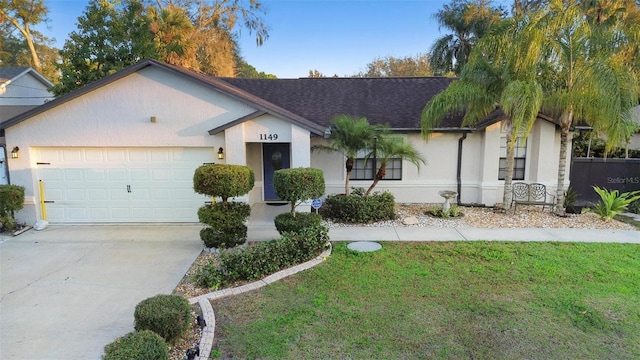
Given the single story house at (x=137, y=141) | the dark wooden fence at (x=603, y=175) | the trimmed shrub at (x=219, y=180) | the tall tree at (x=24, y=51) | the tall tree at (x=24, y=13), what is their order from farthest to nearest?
the tall tree at (x=24, y=51) → the tall tree at (x=24, y=13) → the dark wooden fence at (x=603, y=175) → the single story house at (x=137, y=141) → the trimmed shrub at (x=219, y=180)

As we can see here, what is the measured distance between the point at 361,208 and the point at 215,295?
16.8ft

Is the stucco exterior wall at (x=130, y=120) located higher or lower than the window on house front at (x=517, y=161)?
higher

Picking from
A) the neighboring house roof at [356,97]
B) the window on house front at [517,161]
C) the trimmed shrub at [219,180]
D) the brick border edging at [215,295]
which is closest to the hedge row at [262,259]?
the brick border edging at [215,295]

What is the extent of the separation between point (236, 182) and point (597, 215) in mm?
10038

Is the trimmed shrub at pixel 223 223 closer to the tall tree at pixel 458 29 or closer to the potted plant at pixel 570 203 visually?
the potted plant at pixel 570 203

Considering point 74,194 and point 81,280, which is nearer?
point 81,280

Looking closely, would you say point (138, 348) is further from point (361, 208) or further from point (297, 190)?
point (361, 208)

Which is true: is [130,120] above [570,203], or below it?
above

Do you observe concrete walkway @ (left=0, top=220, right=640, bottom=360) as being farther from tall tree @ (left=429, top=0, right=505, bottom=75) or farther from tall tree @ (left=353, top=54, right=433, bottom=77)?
tall tree @ (left=353, top=54, right=433, bottom=77)

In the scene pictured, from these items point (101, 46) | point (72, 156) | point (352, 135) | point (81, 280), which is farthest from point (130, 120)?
point (101, 46)

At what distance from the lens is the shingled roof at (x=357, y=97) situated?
12336 millimetres

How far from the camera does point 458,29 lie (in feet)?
84.2

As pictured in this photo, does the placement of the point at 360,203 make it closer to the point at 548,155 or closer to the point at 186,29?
the point at 548,155

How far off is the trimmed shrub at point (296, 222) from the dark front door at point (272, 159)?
165 inches
